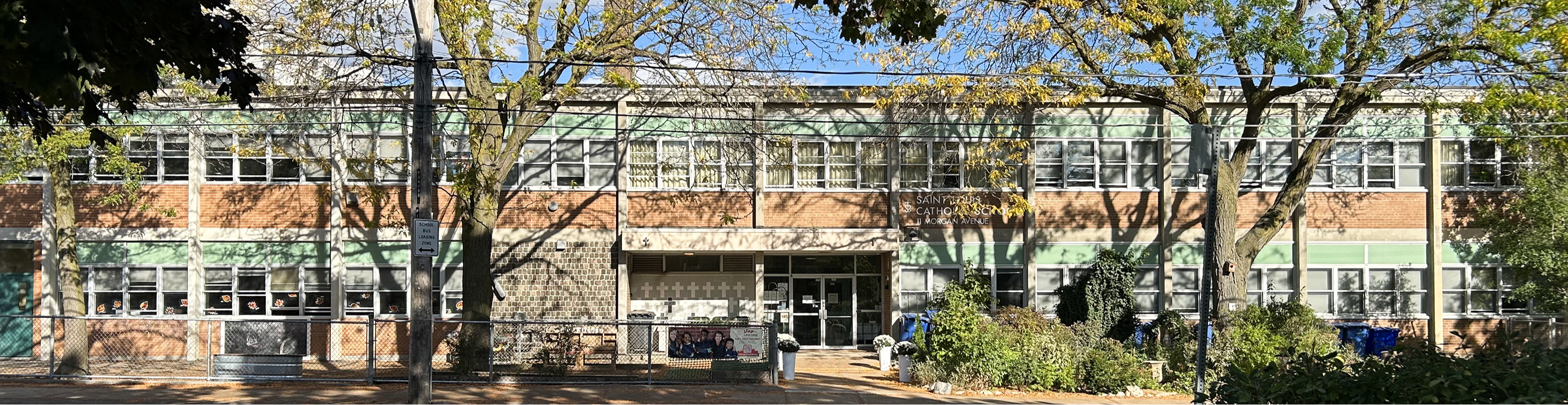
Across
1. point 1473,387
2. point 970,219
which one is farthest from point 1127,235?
point 1473,387

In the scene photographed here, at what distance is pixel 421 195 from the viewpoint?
490 inches

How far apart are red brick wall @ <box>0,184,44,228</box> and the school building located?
0.17ft

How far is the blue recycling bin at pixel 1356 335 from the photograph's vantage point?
20.4m

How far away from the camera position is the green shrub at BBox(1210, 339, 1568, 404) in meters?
8.20

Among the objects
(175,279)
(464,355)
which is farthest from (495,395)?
(175,279)

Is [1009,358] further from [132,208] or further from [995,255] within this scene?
[132,208]

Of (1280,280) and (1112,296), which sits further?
(1280,280)

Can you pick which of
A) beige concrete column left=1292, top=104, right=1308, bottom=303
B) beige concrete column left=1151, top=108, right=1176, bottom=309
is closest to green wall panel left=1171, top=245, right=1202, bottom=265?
beige concrete column left=1151, top=108, right=1176, bottom=309

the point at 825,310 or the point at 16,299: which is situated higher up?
the point at 16,299

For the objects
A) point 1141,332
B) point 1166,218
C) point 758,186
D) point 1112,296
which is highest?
point 758,186

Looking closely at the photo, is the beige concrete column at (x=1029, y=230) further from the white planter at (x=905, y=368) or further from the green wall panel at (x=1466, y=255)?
the green wall panel at (x=1466, y=255)

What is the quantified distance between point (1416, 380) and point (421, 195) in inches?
423

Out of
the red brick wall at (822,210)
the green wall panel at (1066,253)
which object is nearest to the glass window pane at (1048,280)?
the green wall panel at (1066,253)

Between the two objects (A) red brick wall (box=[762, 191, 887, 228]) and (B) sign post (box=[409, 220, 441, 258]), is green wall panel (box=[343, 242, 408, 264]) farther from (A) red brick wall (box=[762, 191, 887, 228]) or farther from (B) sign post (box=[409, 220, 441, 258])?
(B) sign post (box=[409, 220, 441, 258])
